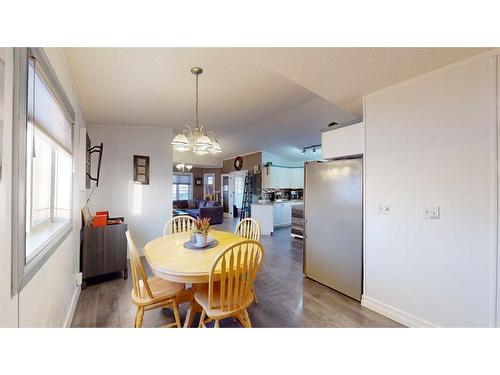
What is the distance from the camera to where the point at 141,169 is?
402cm

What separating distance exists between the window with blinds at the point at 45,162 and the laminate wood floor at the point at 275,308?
0.99m

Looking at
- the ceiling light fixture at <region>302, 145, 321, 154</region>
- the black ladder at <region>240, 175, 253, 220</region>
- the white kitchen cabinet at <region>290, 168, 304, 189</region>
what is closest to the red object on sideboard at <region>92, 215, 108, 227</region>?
the black ladder at <region>240, 175, 253, 220</region>

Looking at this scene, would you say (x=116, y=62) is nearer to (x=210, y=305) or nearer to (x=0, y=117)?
(x=0, y=117)

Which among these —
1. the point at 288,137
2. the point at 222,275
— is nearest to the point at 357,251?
the point at 222,275

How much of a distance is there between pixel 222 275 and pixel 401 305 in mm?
1845

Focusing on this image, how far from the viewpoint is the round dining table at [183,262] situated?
147 centimetres

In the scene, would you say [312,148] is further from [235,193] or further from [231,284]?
[231,284]

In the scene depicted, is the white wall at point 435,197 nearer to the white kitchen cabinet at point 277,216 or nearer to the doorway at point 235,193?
the white kitchen cabinet at point 277,216

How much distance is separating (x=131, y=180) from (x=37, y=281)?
306 centimetres

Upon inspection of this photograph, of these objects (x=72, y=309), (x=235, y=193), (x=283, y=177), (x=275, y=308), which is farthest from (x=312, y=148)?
(x=72, y=309)

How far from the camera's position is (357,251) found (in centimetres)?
236

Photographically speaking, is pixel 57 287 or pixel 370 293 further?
pixel 370 293

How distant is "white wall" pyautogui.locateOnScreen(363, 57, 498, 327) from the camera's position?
5.09 feet

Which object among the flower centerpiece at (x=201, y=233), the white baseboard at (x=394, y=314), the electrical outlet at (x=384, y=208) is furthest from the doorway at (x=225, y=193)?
the electrical outlet at (x=384, y=208)
